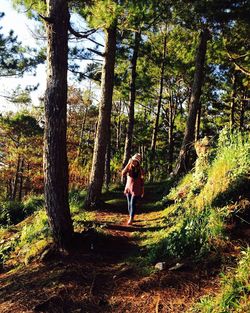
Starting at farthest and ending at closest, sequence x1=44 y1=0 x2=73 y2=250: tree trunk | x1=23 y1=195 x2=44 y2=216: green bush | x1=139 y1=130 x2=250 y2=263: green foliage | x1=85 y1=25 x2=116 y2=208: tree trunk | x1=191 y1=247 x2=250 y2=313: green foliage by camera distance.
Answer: x1=23 y1=195 x2=44 y2=216: green bush
x1=85 y1=25 x2=116 y2=208: tree trunk
x1=44 y1=0 x2=73 y2=250: tree trunk
x1=139 y1=130 x2=250 y2=263: green foliage
x1=191 y1=247 x2=250 y2=313: green foliage

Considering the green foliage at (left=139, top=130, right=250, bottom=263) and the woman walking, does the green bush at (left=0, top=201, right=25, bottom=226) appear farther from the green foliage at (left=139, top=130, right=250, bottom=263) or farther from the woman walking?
the green foliage at (left=139, top=130, right=250, bottom=263)

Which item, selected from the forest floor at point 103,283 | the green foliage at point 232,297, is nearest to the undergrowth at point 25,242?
the forest floor at point 103,283

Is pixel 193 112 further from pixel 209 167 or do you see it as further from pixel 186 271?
pixel 186 271

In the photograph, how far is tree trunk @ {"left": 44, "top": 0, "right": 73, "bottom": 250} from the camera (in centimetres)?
632

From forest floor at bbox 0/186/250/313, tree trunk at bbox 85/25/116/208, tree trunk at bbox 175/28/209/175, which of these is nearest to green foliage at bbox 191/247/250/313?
forest floor at bbox 0/186/250/313

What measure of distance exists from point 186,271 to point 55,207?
8.63ft

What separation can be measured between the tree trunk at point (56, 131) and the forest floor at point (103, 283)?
52cm

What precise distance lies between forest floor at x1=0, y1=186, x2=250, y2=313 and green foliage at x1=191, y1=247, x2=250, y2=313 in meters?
0.25

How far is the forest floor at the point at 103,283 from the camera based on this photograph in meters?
4.37

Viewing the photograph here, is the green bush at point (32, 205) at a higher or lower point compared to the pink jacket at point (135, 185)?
lower

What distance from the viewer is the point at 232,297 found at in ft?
11.8

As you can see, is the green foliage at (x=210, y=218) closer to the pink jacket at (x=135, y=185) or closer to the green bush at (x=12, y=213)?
the pink jacket at (x=135, y=185)

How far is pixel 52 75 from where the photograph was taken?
20.9ft

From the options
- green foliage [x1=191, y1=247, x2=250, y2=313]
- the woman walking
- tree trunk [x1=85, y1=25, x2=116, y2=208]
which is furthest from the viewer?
tree trunk [x1=85, y1=25, x2=116, y2=208]
